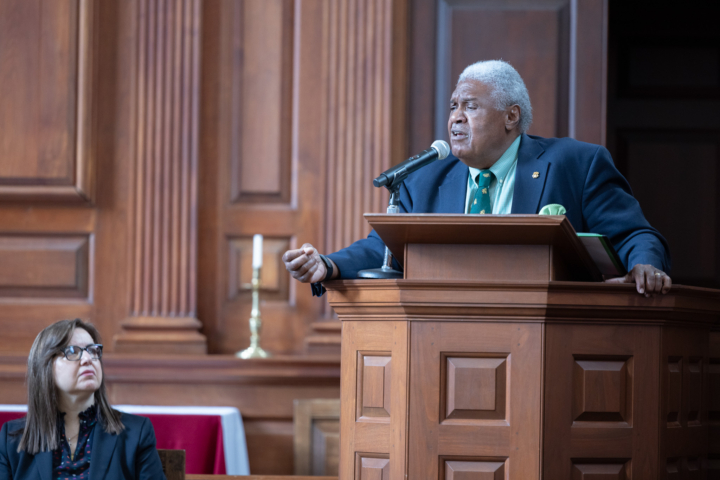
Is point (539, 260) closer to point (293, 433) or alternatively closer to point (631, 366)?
point (631, 366)

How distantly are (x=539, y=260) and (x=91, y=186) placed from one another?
340cm

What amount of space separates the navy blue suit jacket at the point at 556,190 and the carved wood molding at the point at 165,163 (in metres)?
2.20

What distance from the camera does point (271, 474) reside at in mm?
4266

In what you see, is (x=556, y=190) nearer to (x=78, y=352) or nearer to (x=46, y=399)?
(x=78, y=352)

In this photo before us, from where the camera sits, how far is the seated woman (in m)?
2.64

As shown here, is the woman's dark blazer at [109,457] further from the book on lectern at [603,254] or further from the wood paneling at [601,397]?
the book on lectern at [603,254]

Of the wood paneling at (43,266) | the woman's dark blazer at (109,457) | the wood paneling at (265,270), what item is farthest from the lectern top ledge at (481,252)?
the wood paneling at (43,266)

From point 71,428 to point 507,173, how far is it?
1.72 m

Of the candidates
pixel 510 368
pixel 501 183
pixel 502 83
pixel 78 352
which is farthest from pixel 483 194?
pixel 78 352

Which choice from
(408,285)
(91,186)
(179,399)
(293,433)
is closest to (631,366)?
(408,285)

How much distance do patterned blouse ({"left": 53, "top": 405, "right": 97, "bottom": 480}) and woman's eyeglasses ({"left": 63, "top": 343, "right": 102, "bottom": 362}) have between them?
7.0 inches

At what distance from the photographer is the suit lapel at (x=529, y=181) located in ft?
8.66

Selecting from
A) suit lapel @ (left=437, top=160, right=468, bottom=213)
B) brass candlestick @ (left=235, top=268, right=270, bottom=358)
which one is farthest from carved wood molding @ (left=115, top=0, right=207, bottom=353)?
suit lapel @ (left=437, top=160, right=468, bottom=213)

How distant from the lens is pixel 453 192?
2.70 meters
